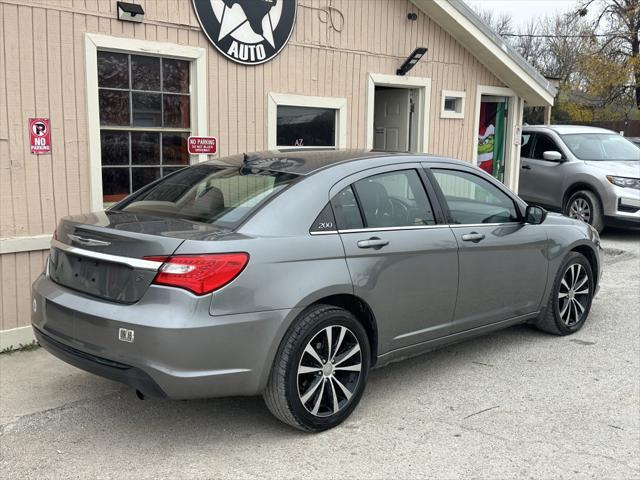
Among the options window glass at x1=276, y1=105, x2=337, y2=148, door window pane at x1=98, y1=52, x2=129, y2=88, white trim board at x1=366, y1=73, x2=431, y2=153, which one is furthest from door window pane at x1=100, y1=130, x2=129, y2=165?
white trim board at x1=366, y1=73, x2=431, y2=153

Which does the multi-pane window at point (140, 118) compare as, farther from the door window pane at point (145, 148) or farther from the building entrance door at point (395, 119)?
the building entrance door at point (395, 119)

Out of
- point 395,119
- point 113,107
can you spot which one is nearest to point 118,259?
point 113,107

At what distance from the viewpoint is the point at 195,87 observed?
6250 mm

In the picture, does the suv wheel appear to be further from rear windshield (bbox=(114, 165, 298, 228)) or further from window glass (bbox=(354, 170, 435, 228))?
rear windshield (bbox=(114, 165, 298, 228))

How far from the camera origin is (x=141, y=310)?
10.5 feet

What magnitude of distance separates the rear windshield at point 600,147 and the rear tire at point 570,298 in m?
6.12

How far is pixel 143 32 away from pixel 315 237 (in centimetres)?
329

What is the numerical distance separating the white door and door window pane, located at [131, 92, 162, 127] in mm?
3469

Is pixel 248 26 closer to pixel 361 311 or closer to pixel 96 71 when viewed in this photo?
pixel 96 71

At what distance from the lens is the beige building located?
5.25 meters

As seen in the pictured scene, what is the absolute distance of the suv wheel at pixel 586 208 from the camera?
1059cm

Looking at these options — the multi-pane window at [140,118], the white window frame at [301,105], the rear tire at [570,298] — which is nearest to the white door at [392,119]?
the white window frame at [301,105]

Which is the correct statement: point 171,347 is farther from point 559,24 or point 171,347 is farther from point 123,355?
point 559,24

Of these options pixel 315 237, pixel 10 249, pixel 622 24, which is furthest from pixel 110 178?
pixel 622 24
